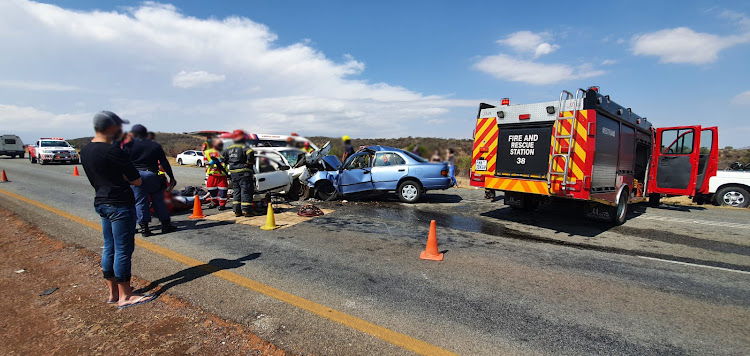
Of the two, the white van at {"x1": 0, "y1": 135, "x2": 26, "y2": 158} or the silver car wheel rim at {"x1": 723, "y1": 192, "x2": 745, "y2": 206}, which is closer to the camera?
the silver car wheel rim at {"x1": 723, "y1": 192, "x2": 745, "y2": 206}

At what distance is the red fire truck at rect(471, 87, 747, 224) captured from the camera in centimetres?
614

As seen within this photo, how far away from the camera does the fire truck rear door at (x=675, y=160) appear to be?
29.4 feet

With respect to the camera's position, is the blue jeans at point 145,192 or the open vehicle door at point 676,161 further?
the open vehicle door at point 676,161

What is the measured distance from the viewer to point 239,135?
410cm

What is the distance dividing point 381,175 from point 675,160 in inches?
308

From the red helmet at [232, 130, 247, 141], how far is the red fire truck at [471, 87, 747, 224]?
5083mm

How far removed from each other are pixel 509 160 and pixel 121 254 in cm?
656

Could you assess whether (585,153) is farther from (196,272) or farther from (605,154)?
(196,272)

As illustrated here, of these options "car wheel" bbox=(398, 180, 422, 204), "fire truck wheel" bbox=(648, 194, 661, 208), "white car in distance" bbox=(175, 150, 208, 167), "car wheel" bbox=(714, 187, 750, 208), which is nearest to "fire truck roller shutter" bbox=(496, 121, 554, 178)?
"car wheel" bbox=(398, 180, 422, 204)

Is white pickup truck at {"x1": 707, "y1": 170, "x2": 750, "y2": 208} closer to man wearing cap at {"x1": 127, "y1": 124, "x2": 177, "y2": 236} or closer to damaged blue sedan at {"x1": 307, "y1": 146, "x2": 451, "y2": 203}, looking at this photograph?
damaged blue sedan at {"x1": 307, "y1": 146, "x2": 451, "y2": 203}

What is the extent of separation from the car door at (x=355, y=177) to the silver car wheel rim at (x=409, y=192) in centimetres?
90

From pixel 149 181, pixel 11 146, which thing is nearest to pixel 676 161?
pixel 149 181

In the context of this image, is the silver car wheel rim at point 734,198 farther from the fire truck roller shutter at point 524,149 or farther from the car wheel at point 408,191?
the car wheel at point 408,191

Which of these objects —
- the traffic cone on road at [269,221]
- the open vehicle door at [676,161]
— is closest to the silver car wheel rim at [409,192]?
the traffic cone on road at [269,221]
